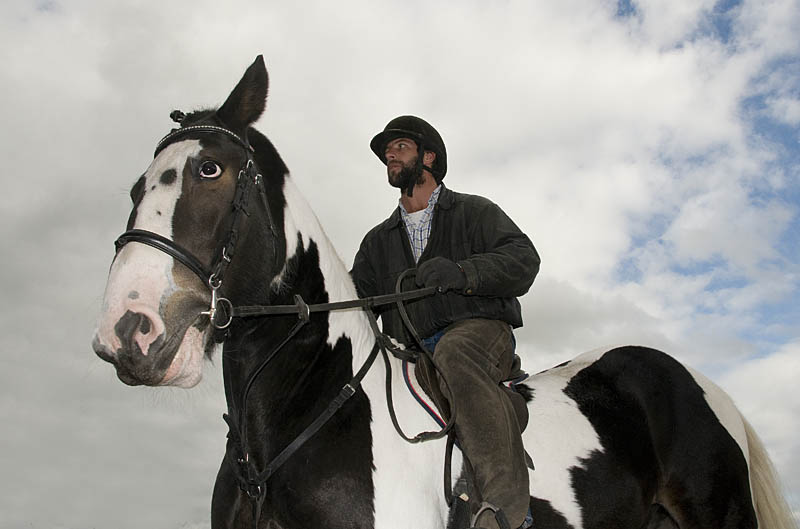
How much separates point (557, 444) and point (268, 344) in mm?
2464

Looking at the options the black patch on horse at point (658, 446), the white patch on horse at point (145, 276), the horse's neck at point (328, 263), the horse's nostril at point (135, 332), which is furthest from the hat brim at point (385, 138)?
the horse's nostril at point (135, 332)

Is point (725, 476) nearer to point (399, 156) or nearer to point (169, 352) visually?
point (399, 156)

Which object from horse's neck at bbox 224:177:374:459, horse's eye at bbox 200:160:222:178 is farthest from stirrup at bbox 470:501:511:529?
horse's eye at bbox 200:160:222:178

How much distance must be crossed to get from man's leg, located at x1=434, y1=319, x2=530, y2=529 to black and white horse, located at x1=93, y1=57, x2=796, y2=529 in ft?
0.75

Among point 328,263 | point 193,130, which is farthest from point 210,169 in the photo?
point 328,263

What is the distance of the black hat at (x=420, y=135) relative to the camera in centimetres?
527

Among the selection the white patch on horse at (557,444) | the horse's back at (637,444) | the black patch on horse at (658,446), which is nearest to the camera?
the white patch on horse at (557,444)

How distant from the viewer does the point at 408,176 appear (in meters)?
Result: 5.18

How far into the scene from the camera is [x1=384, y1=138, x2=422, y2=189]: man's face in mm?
5188

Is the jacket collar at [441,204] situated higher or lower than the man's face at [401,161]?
lower

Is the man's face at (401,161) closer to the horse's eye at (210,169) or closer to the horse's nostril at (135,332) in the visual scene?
the horse's eye at (210,169)

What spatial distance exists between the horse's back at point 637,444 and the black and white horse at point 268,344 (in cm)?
3

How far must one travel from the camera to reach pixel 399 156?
17.3ft

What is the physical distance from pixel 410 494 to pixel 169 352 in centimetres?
156
